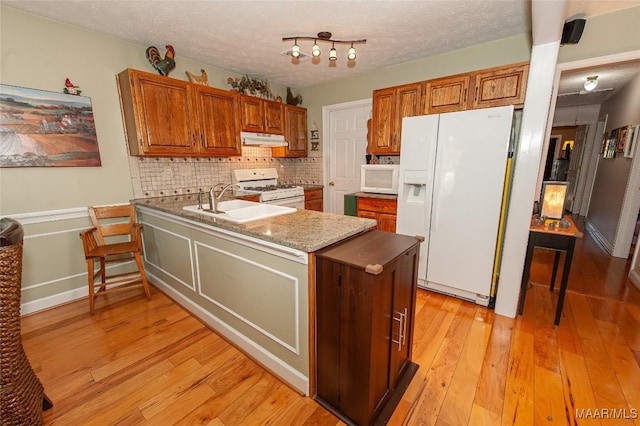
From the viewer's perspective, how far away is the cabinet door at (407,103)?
9.37 feet

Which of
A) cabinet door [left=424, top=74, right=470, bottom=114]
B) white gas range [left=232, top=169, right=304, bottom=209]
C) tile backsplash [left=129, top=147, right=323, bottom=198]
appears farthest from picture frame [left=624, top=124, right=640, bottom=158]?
white gas range [left=232, top=169, right=304, bottom=209]

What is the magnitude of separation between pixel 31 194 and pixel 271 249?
240 centimetres

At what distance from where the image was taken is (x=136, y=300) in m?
2.63

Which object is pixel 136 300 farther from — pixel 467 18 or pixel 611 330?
pixel 611 330

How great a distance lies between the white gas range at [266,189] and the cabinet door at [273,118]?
63cm

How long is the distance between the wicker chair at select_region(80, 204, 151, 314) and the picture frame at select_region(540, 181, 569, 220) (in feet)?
12.3

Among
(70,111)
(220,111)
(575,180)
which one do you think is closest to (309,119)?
(220,111)

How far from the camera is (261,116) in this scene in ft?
12.0

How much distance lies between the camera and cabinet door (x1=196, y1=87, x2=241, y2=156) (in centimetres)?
303

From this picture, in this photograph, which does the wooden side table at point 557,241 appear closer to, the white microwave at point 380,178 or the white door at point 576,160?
the white microwave at point 380,178

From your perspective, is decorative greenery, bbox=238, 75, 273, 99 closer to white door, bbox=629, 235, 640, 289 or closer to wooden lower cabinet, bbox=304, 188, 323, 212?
wooden lower cabinet, bbox=304, 188, 323, 212

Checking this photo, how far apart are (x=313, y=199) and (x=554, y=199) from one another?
2.95 metres

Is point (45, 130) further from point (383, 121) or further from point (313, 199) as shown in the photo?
point (383, 121)

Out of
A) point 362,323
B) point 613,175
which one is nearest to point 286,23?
point 362,323
